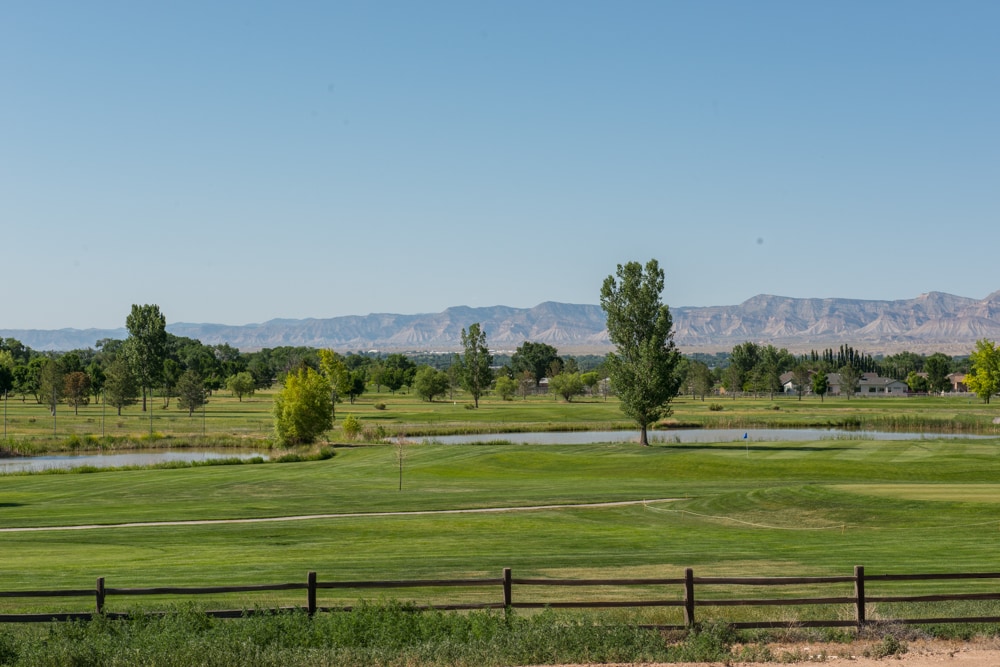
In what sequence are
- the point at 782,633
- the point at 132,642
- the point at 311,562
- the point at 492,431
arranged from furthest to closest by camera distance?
the point at 492,431 < the point at 311,562 < the point at 782,633 < the point at 132,642

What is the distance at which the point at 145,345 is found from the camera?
157875 millimetres

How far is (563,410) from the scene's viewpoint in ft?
459

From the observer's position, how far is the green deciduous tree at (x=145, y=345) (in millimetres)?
157750

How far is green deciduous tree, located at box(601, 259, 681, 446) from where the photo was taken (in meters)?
78.6

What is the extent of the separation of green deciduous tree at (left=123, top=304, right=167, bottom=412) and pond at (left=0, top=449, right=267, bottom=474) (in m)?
76.7

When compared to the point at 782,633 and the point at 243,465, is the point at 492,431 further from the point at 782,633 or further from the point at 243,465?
the point at 782,633

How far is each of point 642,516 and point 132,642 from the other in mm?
26627

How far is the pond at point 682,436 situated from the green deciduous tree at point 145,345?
8208 cm

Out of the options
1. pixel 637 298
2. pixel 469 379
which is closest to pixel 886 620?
pixel 637 298

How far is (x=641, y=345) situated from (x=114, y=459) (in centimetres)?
4475

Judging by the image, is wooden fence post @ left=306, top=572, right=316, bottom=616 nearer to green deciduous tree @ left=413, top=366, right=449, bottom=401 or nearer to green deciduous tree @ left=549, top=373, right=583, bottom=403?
green deciduous tree @ left=413, top=366, right=449, bottom=401

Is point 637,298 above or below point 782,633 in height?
above

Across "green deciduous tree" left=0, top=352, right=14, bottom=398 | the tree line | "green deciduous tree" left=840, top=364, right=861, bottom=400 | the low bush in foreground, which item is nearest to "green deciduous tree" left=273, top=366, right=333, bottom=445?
the tree line

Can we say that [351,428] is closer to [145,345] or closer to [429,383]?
[429,383]
